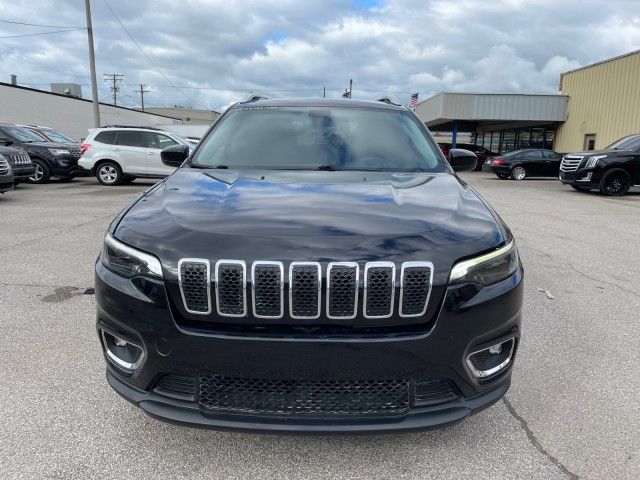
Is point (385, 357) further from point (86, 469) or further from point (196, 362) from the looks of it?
point (86, 469)

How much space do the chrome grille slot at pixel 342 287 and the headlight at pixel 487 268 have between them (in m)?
0.40

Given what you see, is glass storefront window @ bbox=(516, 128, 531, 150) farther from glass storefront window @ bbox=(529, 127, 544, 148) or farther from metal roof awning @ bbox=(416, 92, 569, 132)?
metal roof awning @ bbox=(416, 92, 569, 132)

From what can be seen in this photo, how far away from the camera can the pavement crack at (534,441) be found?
2.29 m

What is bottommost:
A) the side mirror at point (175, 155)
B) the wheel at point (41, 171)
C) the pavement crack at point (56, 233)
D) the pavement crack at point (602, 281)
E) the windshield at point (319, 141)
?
the pavement crack at point (56, 233)

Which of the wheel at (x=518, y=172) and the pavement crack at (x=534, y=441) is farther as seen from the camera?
the wheel at (x=518, y=172)

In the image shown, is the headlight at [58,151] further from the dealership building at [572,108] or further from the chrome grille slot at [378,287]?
the dealership building at [572,108]

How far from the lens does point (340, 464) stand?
2.31 m

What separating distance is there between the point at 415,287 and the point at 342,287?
0.29 metres

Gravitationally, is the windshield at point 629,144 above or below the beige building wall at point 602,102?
below

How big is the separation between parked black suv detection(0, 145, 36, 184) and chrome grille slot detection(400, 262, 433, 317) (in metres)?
12.5

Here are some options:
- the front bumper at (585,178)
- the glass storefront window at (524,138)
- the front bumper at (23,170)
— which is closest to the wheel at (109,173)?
the front bumper at (23,170)

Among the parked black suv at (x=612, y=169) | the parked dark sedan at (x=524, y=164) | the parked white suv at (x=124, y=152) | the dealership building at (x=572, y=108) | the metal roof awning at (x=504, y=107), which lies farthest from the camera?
the metal roof awning at (x=504, y=107)

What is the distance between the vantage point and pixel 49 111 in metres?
32.7

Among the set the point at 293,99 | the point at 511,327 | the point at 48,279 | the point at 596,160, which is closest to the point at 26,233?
the point at 48,279
